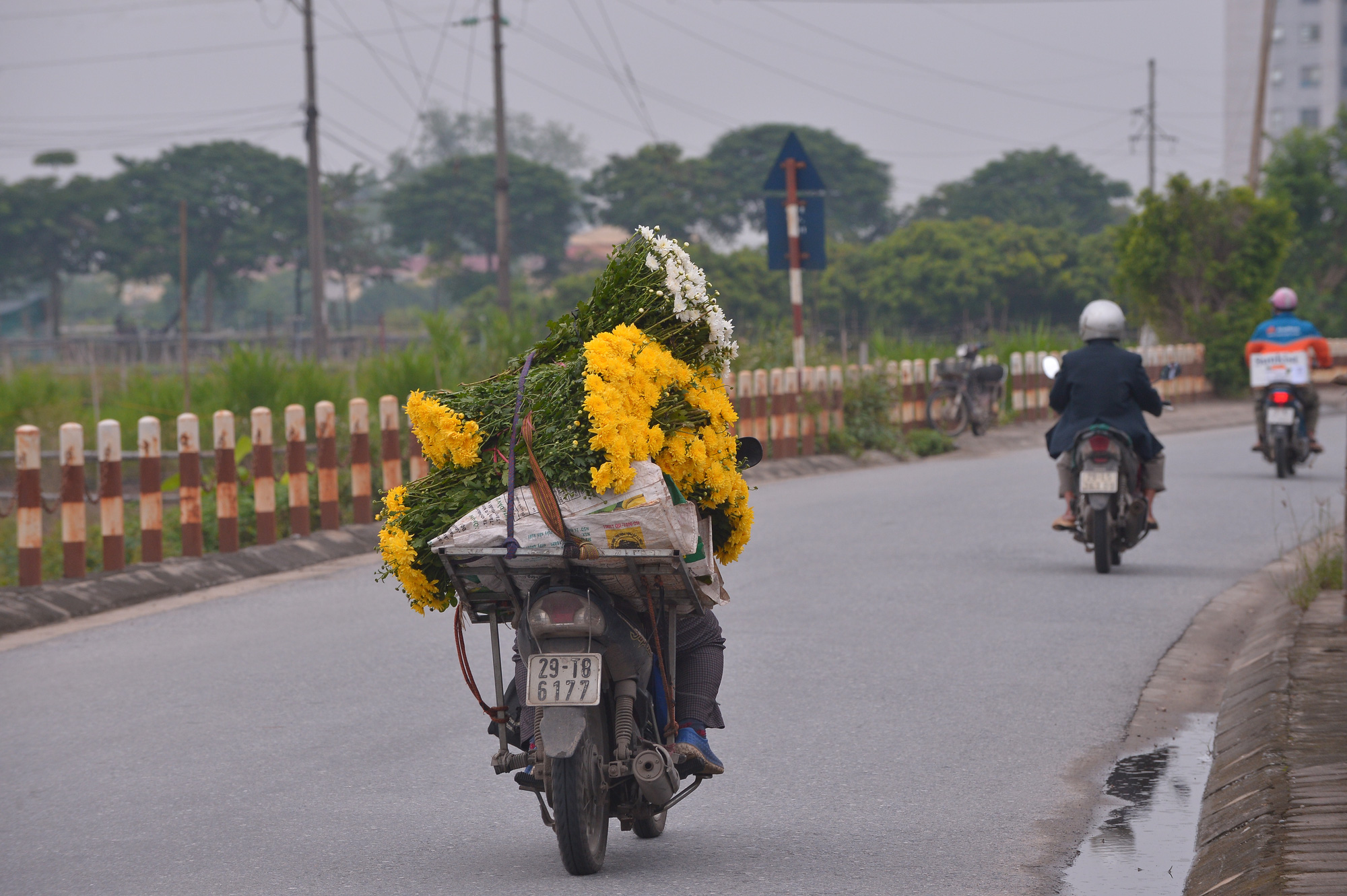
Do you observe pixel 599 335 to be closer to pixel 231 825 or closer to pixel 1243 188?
pixel 231 825

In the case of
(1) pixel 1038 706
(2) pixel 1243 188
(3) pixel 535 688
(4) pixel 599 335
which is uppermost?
(2) pixel 1243 188

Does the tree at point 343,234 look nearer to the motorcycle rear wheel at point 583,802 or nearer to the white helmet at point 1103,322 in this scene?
the white helmet at point 1103,322

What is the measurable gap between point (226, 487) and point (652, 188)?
57466 millimetres

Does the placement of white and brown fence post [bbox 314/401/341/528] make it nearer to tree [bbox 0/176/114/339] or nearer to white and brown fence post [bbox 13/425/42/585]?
white and brown fence post [bbox 13/425/42/585]

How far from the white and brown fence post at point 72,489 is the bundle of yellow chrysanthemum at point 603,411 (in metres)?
5.99

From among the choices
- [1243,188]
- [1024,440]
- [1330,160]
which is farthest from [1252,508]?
[1330,160]

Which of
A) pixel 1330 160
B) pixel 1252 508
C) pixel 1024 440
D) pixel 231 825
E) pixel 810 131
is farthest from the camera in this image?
pixel 810 131

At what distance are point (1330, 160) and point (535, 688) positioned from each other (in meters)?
43.3

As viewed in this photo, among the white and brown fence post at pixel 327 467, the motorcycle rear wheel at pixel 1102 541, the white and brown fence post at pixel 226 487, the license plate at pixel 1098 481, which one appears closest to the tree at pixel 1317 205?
the motorcycle rear wheel at pixel 1102 541

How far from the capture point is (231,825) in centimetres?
525

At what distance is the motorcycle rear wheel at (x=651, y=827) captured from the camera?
4.98 m

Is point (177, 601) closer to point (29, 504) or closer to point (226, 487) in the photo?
point (29, 504)

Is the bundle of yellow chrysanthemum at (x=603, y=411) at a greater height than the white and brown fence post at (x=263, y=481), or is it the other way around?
the bundle of yellow chrysanthemum at (x=603, y=411)

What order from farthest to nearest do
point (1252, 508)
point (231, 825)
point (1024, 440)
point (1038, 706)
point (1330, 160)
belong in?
point (1330, 160)
point (1024, 440)
point (1252, 508)
point (1038, 706)
point (231, 825)
